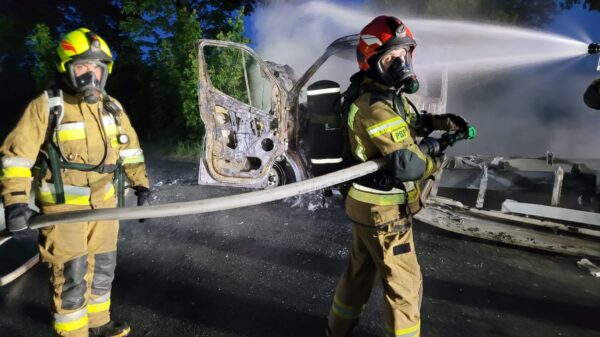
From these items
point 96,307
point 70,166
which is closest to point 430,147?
point 70,166

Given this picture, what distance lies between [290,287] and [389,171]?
1.79m

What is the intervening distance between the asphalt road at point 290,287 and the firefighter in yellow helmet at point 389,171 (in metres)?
Answer: 0.86

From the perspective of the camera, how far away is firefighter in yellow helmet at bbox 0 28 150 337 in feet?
6.94

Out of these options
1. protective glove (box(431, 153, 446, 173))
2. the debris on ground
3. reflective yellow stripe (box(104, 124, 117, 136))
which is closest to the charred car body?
the debris on ground

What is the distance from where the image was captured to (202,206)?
1.87m

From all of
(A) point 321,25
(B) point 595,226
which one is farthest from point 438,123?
(A) point 321,25

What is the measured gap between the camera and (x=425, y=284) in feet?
10.9

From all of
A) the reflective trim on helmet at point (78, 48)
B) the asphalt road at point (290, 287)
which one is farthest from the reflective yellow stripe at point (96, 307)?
the reflective trim on helmet at point (78, 48)

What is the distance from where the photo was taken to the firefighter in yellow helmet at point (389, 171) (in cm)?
191

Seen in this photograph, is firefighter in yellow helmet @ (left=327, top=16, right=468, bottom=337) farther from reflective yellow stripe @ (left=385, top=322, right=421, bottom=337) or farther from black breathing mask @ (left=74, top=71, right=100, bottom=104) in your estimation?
black breathing mask @ (left=74, top=71, right=100, bottom=104)

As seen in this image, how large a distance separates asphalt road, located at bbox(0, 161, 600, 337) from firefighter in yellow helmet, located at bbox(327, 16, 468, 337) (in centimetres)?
86

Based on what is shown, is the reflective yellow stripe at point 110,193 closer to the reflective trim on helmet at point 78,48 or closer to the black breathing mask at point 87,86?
the black breathing mask at point 87,86

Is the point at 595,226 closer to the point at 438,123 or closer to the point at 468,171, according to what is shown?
the point at 468,171

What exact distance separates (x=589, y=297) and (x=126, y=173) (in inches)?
164
